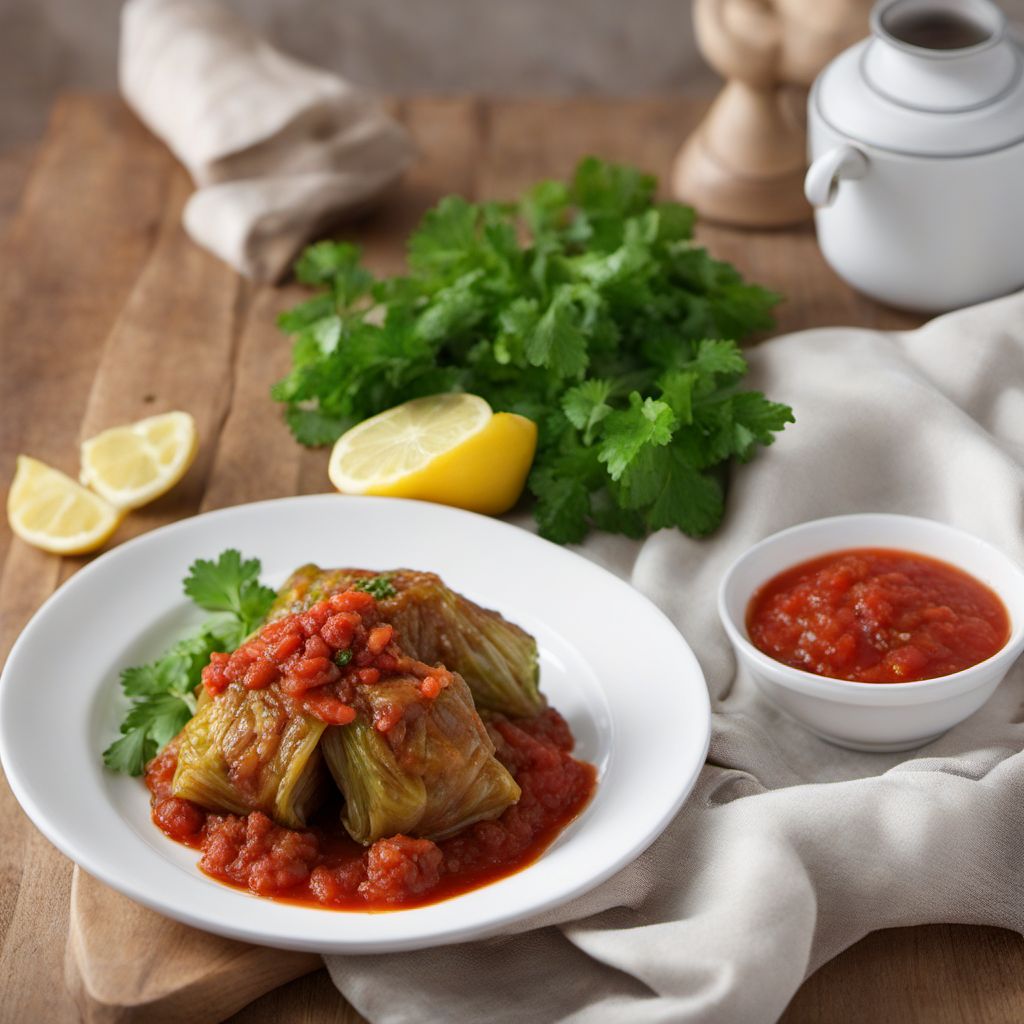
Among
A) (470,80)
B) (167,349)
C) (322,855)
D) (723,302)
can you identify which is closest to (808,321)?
(723,302)

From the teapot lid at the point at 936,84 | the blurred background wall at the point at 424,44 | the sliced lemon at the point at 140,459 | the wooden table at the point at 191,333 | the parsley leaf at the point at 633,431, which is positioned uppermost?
the teapot lid at the point at 936,84

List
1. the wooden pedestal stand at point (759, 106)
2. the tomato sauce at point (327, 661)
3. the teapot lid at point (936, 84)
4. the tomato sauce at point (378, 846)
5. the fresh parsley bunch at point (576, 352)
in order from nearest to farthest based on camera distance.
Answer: the tomato sauce at point (378, 846) → the tomato sauce at point (327, 661) → the fresh parsley bunch at point (576, 352) → the teapot lid at point (936, 84) → the wooden pedestal stand at point (759, 106)

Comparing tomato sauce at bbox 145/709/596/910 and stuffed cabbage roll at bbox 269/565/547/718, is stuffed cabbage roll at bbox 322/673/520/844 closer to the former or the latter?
tomato sauce at bbox 145/709/596/910

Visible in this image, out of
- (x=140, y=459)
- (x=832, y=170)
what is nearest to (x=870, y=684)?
(x=832, y=170)

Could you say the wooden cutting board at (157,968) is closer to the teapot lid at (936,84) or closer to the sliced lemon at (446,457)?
the sliced lemon at (446,457)

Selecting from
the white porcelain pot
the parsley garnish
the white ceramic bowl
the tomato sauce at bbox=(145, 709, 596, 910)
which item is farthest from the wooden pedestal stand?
the tomato sauce at bbox=(145, 709, 596, 910)

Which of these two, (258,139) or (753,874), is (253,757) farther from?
(258,139)

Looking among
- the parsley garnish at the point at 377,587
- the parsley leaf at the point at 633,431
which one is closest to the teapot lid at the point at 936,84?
the parsley leaf at the point at 633,431
